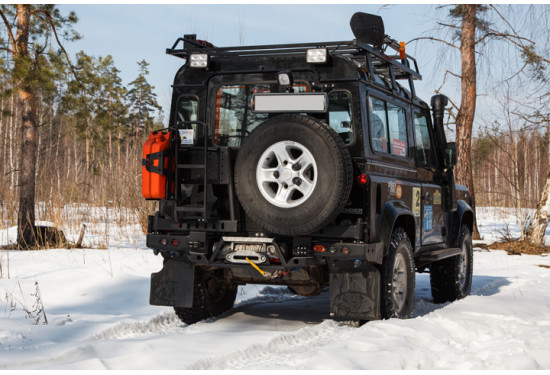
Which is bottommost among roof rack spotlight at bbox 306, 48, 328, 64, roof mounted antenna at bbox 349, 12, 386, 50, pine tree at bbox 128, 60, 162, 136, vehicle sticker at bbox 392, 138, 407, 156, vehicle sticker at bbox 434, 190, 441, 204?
vehicle sticker at bbox 434, 190, 441, 204

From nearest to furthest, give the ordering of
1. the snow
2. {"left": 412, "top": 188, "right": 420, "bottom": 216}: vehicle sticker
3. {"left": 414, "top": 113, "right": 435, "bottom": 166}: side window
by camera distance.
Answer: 1. the snow
2. {"left": 412, "top": 188, "right": 420, "bottom": 216}: vehicle sticker
3. {"left": 414, "top": 113, "right": 435, "bottom": 166}: side window

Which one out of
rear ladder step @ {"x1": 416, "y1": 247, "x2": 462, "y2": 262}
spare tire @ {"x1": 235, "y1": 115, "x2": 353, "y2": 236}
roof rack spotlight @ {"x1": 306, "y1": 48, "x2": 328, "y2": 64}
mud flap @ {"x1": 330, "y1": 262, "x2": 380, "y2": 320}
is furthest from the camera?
rear ladder step @ {"x1": 416, "y1": 247, "x2": 462, "y2": 262}

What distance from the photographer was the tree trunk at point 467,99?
574 inches

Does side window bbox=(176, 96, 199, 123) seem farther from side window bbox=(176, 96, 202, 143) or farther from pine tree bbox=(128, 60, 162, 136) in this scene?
pine tree bbox=(128, 60, 162, 136)

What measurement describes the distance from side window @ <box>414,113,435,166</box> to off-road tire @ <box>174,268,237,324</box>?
2.51 m

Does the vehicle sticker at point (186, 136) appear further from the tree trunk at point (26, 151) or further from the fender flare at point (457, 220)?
the tree trunk at point (26, 151)

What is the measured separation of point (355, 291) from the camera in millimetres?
5379

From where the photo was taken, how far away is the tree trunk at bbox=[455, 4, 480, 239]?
47.8 ft

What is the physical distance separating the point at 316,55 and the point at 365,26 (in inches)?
32.8

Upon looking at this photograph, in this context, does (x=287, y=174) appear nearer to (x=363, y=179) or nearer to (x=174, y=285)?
(x=363, y=179)

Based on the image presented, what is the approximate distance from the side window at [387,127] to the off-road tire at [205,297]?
197 cm

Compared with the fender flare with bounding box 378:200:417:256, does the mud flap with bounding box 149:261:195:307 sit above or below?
below

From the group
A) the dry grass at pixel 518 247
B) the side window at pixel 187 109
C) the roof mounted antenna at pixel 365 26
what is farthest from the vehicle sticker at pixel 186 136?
the dry grass at pixel 518 247

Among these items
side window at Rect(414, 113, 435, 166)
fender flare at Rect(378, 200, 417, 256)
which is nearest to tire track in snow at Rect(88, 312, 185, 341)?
fender flare at Rect(378, 200, 417, 256)
